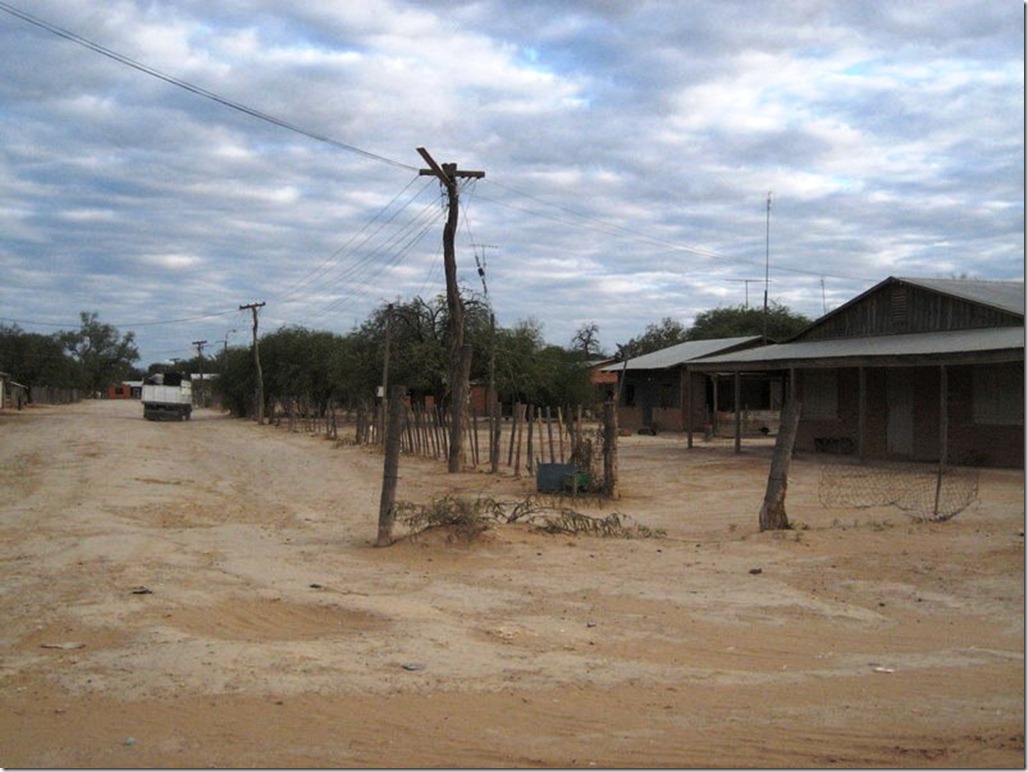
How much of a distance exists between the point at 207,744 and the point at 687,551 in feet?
25.0

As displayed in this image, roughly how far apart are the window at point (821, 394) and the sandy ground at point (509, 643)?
44.9ft

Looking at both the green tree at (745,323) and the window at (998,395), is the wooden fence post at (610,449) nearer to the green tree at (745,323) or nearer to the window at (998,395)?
the window at (998,395)

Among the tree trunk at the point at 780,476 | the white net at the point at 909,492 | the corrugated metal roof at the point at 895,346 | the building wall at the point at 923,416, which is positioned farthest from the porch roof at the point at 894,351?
the tree trunk at the point at 780,476

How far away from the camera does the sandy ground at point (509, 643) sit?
562 cm

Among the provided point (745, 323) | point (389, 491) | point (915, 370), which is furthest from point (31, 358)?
point (389, 491)

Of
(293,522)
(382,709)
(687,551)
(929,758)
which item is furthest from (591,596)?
(293,522)

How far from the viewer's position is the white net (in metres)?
14.9

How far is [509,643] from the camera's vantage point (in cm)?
790

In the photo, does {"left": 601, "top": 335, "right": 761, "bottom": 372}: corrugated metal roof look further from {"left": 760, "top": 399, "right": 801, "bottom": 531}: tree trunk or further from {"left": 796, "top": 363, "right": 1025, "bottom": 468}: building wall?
{"left": 760, "top": 399, "right": 801, "bottom": 531}: tree trunk

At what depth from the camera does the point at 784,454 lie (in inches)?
519

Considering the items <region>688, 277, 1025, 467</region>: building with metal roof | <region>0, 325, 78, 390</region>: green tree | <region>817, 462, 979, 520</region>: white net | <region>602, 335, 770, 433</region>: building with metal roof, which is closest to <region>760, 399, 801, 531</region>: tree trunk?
<region>817, 462, 979, 520</region>: white net

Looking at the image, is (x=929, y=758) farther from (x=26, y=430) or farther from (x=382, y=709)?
(x=26, y=430)

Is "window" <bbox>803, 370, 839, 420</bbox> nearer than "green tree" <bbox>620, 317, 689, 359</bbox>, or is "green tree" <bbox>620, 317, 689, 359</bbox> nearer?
"window" <bbox>803, 370, 839, 420</bbox>

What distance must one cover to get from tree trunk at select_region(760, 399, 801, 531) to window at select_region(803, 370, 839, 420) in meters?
16.3
